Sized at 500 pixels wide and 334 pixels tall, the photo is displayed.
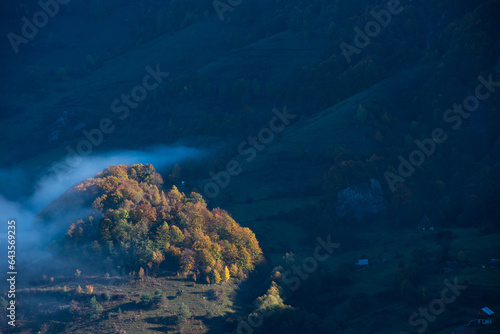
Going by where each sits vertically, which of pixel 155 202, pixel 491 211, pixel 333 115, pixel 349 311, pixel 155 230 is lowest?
pixel 349 311

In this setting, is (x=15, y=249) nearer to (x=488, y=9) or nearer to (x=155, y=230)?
(x=155, y=230)

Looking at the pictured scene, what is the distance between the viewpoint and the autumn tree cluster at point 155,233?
107938mm

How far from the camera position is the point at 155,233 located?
11500 centimetres

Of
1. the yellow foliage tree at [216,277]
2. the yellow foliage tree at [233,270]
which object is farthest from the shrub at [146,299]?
the yellow foliage tree at [233,270]

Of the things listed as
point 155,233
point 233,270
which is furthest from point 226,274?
point 155,233

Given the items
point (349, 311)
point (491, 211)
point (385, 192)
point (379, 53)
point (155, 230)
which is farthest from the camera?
point (379, 53)

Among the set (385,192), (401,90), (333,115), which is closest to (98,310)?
(385,192)

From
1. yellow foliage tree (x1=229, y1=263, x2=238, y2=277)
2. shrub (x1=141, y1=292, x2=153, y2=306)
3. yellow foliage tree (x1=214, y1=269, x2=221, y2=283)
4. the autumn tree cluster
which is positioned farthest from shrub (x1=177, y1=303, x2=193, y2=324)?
yellow foliage tree (x1=229, y1=263, x2=238, y2=277)

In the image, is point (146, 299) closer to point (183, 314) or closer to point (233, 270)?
point (183, 314)

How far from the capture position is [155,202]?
122 metres

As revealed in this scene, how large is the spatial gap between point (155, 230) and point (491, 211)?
3111 inches

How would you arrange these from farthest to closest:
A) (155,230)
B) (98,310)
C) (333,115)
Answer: (333,115) < (155,230) < (98,310)

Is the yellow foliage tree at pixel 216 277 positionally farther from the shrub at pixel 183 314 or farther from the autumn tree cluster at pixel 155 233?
the shrub at pixel 183 314

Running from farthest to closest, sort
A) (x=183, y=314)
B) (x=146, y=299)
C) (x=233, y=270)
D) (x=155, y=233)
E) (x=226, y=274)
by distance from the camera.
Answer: (x=233, y=270), (x=155, y=233), (x=226, y=274), (x=146, y=299), (x=183, y=314)
